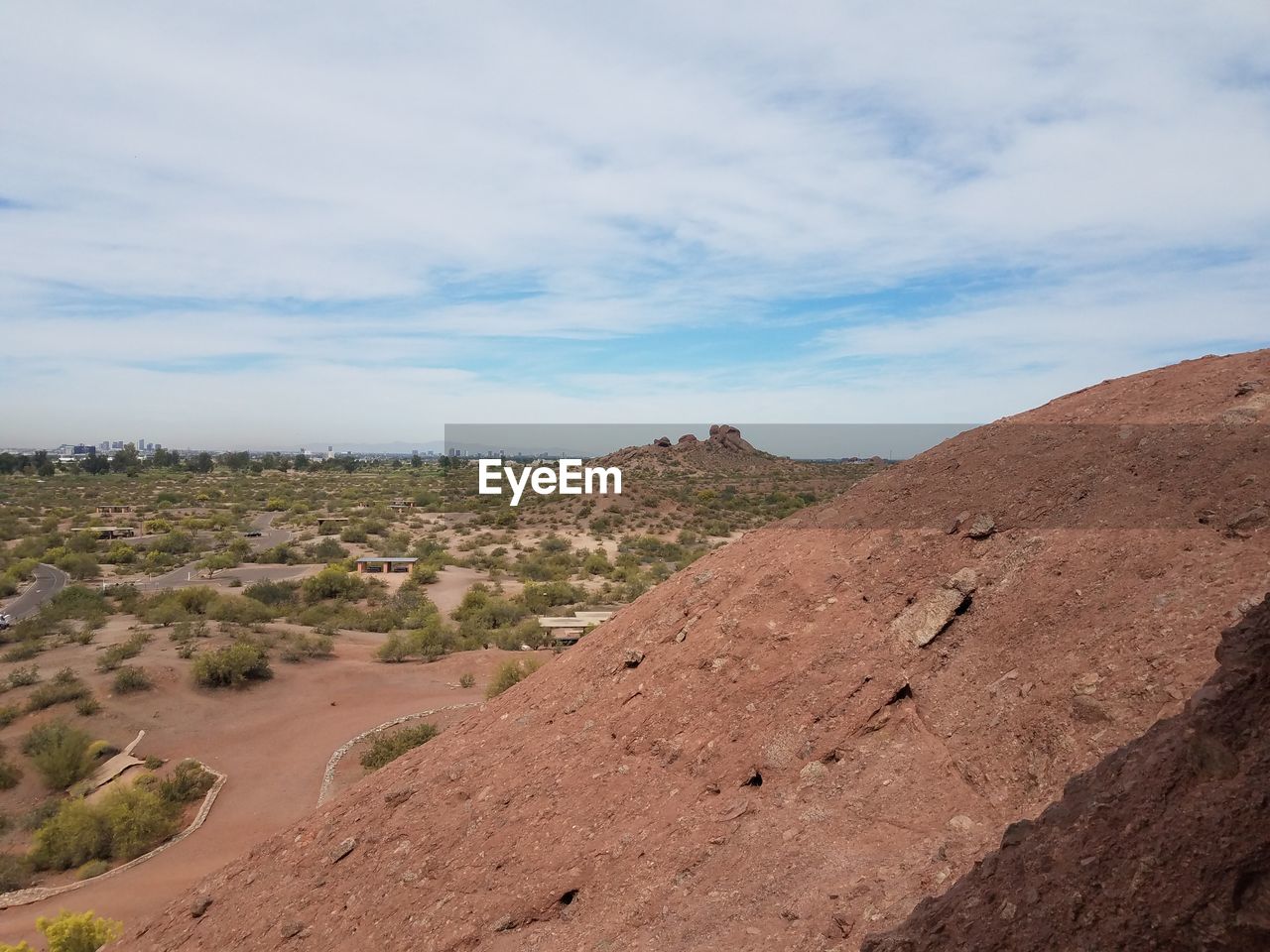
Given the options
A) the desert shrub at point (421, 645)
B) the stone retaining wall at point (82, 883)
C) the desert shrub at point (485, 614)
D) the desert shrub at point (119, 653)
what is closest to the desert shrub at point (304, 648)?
the desert shrub at point (421, 645)

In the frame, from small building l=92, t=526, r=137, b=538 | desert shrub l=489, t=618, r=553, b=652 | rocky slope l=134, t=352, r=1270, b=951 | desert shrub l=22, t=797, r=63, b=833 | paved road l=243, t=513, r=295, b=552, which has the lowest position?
desert shrub l=22, t=797, r=63, b=833

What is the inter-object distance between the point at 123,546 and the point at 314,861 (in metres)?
41.1

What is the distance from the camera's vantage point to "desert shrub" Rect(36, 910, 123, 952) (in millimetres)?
9258

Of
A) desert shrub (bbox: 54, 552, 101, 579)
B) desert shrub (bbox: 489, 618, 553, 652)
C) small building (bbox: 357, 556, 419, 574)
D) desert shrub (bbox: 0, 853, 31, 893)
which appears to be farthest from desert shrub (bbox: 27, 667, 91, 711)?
desert shrub (bbox: 54, 552, 101, 579)

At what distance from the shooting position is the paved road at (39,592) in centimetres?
2934

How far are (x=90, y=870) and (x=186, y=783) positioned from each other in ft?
8.38

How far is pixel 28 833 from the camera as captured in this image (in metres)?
13.6

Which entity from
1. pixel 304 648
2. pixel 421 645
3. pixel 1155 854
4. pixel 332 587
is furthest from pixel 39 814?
pixel 332 587

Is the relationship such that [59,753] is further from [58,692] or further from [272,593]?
[272,593]

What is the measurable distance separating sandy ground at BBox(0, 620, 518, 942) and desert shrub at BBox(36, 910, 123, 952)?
1.67 metres

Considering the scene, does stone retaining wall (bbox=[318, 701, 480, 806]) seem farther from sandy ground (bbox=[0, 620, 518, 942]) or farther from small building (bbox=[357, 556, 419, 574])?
small building (bbox=[357, 556, 419, 574])

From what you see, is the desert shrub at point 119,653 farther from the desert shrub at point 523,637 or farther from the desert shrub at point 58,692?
the desert shrub at point 523,637

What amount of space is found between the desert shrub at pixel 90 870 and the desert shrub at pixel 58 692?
7520 mm

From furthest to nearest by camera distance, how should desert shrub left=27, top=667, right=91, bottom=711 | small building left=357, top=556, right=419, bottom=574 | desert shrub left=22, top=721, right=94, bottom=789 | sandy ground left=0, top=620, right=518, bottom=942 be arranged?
small building left=357, top=556, right=419, bottom=574 < desert shrub left=27, top=667, right=91, bottom=711 < desert shrub left=22, top=721, right=94, bottom=789 < sandy ground left=0, top=620, right=518, bottom=942
